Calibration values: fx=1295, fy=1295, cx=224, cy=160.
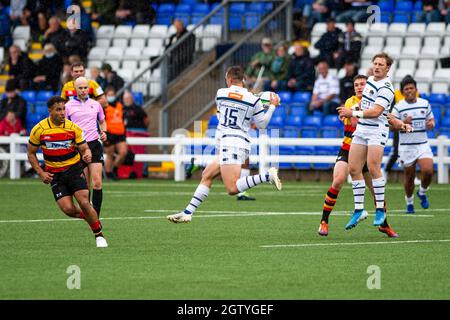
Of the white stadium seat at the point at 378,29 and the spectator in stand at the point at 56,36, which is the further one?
the spectator in stand at the point at 56,36

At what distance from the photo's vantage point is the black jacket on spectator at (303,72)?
31.3 metres

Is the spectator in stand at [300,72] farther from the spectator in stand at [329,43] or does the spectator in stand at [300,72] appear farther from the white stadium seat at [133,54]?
the white stadium seat at [133,54]

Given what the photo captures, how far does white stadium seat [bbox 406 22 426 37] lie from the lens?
32.2 metres

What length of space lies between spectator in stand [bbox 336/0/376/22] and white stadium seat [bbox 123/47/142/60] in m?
5.78

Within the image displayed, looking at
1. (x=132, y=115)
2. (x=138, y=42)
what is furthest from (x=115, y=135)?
(x=138, y=42)

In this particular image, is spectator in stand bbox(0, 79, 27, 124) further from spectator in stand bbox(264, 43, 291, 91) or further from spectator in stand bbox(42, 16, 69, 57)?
spectator in stand bbox(264, 43, 291, 91)

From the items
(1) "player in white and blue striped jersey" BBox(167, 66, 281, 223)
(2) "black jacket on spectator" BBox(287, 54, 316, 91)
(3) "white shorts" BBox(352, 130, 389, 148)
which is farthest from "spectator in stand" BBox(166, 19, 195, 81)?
(3) "white shorts" BBox(352, 130, 389, 148)

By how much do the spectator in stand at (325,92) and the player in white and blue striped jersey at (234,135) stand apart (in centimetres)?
1302

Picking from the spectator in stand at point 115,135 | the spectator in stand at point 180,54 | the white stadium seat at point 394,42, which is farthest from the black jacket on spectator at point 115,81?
the white stadium seat at point 394,42

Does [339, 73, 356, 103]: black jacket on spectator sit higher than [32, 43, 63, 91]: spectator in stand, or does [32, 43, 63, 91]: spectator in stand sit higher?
[32, 43, 63, 91]: spectator in stand

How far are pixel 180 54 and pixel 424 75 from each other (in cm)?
679

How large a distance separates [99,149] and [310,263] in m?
5.76
